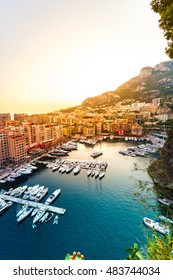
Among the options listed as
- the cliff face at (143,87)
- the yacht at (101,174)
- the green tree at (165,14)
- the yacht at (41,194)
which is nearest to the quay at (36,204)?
the yacht at (41,194)

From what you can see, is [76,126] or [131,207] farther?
[76,126]

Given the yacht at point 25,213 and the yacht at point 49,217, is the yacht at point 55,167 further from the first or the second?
the yacht at point 49,217

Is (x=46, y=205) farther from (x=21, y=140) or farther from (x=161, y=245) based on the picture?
(x=21, y=140)

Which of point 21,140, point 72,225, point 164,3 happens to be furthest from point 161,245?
point 21,140

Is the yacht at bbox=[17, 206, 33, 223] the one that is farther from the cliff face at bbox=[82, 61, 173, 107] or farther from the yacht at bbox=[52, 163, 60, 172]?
the cliff face at bbox=[82, 61, 173, 107]

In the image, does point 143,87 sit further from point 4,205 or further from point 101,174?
point 4,205
